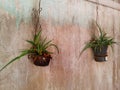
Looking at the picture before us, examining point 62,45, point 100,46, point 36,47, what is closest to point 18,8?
point 36,47

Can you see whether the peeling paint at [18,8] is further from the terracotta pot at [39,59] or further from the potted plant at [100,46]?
the potted plant at [100,46]

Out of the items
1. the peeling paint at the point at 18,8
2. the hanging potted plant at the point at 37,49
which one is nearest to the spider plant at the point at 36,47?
the hanging potted plant at the point at 37,49

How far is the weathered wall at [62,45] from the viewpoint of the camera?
1489mm

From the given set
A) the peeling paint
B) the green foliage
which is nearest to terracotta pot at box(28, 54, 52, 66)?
the peeling paint

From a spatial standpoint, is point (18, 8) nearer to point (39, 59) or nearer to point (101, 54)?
point (39, 59)

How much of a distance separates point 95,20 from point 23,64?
1.12m

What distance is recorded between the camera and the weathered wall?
4.89ft

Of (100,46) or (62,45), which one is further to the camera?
(100,46)

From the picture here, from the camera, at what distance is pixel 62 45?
6.28 feet

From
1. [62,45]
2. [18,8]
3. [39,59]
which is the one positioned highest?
[18,8]

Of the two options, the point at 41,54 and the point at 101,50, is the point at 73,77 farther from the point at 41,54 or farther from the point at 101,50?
the point at 41,54

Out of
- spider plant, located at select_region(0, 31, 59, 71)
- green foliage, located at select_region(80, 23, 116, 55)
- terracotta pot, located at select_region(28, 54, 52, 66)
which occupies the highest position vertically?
green foliage, located at select_region(80, 23, 116, 55)

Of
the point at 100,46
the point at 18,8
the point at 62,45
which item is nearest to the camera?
the point at 18,8

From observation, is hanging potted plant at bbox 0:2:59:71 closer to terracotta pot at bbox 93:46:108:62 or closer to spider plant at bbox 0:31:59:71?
spider plant at bbox 0:31:59:71
